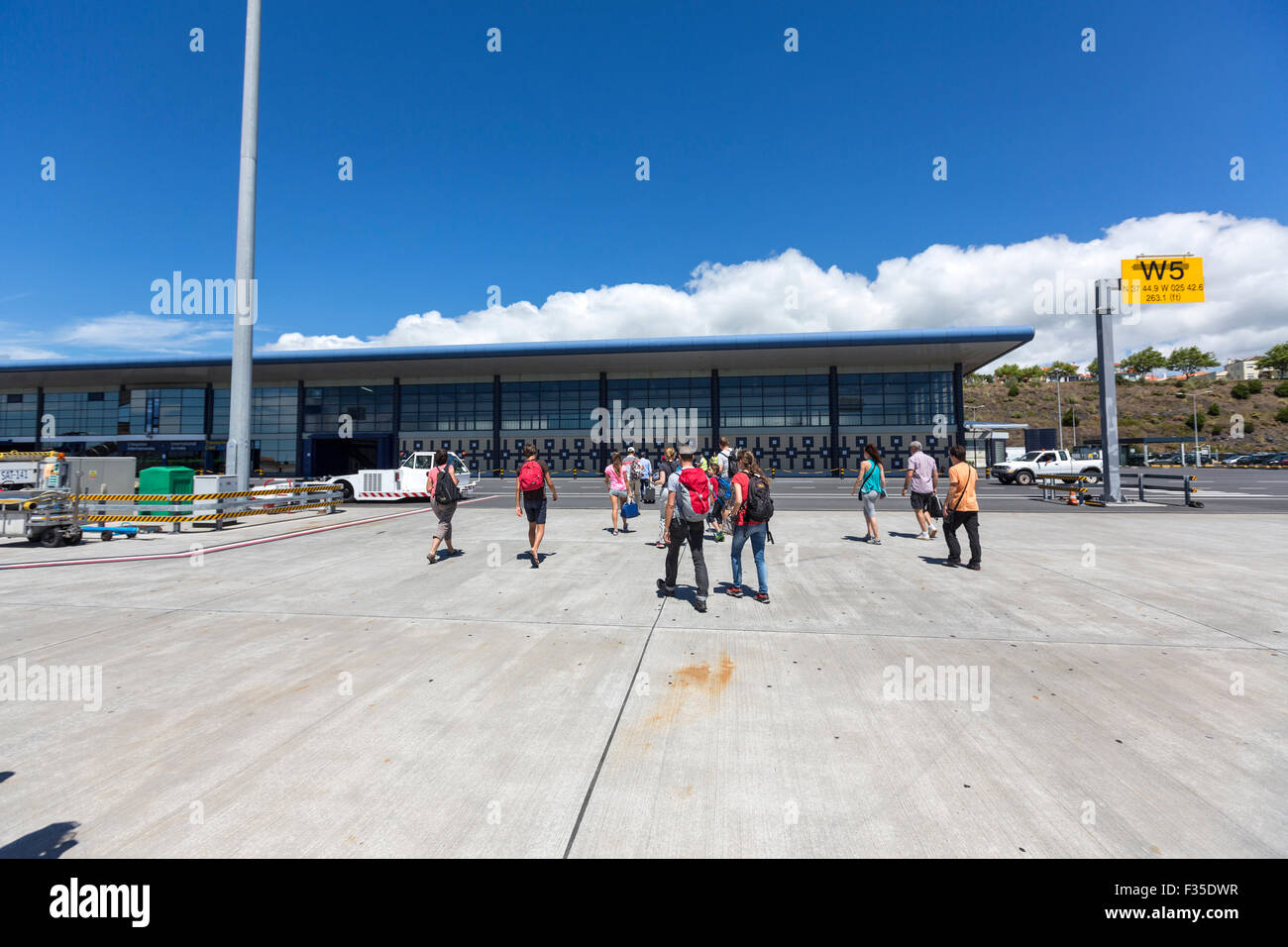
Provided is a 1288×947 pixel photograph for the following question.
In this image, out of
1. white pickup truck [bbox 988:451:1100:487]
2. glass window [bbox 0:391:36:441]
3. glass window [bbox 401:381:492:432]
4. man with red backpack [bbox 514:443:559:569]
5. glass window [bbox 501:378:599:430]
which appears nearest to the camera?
man with red backpack [bbox 514:443:559:569]

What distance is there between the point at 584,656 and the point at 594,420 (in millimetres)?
41540

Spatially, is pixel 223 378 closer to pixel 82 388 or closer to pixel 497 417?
pixel 82 388

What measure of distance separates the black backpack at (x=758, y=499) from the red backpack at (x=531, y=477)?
351 cm

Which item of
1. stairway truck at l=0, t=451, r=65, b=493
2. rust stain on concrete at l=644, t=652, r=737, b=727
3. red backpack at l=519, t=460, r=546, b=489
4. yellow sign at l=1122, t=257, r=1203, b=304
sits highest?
yellow sign at l=1122, t=257, r=1203, b=304

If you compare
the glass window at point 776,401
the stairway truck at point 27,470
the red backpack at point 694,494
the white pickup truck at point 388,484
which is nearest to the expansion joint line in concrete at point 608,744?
the red backpack at point 694,494

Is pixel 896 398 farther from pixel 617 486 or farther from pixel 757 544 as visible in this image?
pixel 757 544

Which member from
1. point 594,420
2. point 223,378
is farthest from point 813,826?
point 223,378

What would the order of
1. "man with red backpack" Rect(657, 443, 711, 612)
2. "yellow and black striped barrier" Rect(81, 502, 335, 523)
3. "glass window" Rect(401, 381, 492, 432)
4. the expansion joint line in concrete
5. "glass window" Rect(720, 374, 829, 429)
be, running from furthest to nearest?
"glass window" Rect(401, 381, 492, 432)
"glass window" Rect(720, 374, 829, 429)
"yellow and black striped barrier" Rect(81, 502, 335, 523)
"man with red backpack" Rect(657, 443, 711, 612)
the expansion joint line in concrete

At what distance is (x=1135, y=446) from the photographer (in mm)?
76562

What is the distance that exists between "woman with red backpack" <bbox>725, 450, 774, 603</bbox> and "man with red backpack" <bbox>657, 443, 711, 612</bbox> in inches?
13.9

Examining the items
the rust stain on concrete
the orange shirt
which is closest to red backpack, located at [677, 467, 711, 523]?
the rust stain on concrete

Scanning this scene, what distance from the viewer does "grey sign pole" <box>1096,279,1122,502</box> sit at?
1844 cm

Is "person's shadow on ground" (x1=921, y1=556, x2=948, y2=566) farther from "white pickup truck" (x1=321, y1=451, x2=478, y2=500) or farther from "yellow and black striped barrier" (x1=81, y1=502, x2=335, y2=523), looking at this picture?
"yellow and black striped barrier" (x1=81, y1=502, x2=335, y2=523)

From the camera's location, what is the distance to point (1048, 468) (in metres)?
30.3
